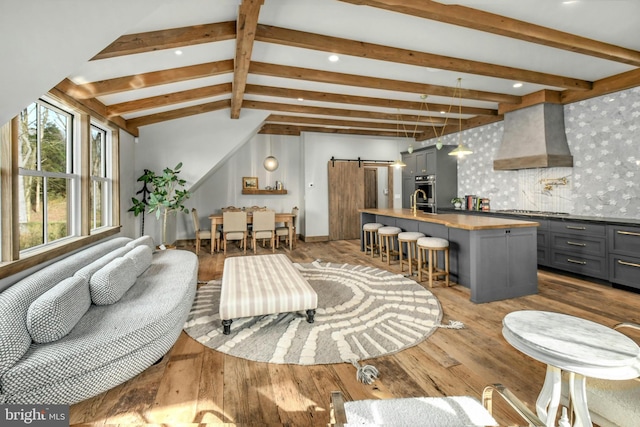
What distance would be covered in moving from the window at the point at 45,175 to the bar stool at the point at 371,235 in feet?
14.8

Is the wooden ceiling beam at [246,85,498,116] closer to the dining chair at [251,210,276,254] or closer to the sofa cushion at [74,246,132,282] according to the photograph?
the dining chair at [251,210,276,254]

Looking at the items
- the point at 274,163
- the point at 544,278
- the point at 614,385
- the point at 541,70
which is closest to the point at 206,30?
the point at 614,385

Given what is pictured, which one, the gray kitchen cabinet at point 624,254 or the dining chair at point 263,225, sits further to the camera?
the dining chair at point 263,225

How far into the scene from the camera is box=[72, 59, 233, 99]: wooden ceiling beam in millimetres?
3184

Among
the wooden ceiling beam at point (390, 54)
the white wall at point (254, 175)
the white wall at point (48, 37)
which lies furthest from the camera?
the white wall at point (254, 175)

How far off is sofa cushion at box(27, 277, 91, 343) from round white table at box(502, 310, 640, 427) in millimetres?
2427

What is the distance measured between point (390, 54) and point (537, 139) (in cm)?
332

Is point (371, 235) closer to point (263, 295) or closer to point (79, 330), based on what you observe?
point (263, 295)

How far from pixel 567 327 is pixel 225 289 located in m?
2.52

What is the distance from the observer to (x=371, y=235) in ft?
19.1

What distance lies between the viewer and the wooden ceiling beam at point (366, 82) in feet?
12.3

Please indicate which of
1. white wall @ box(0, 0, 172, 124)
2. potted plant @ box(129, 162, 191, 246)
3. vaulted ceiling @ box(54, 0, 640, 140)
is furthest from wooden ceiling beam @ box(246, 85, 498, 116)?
white wall @ box(0, 0, 172, 124)

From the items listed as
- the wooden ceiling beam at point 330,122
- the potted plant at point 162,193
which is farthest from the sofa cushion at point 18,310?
the wooden ceiling beam at point 330,122

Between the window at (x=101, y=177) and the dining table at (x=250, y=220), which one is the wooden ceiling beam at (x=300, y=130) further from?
the window at (x=101, y=177)
